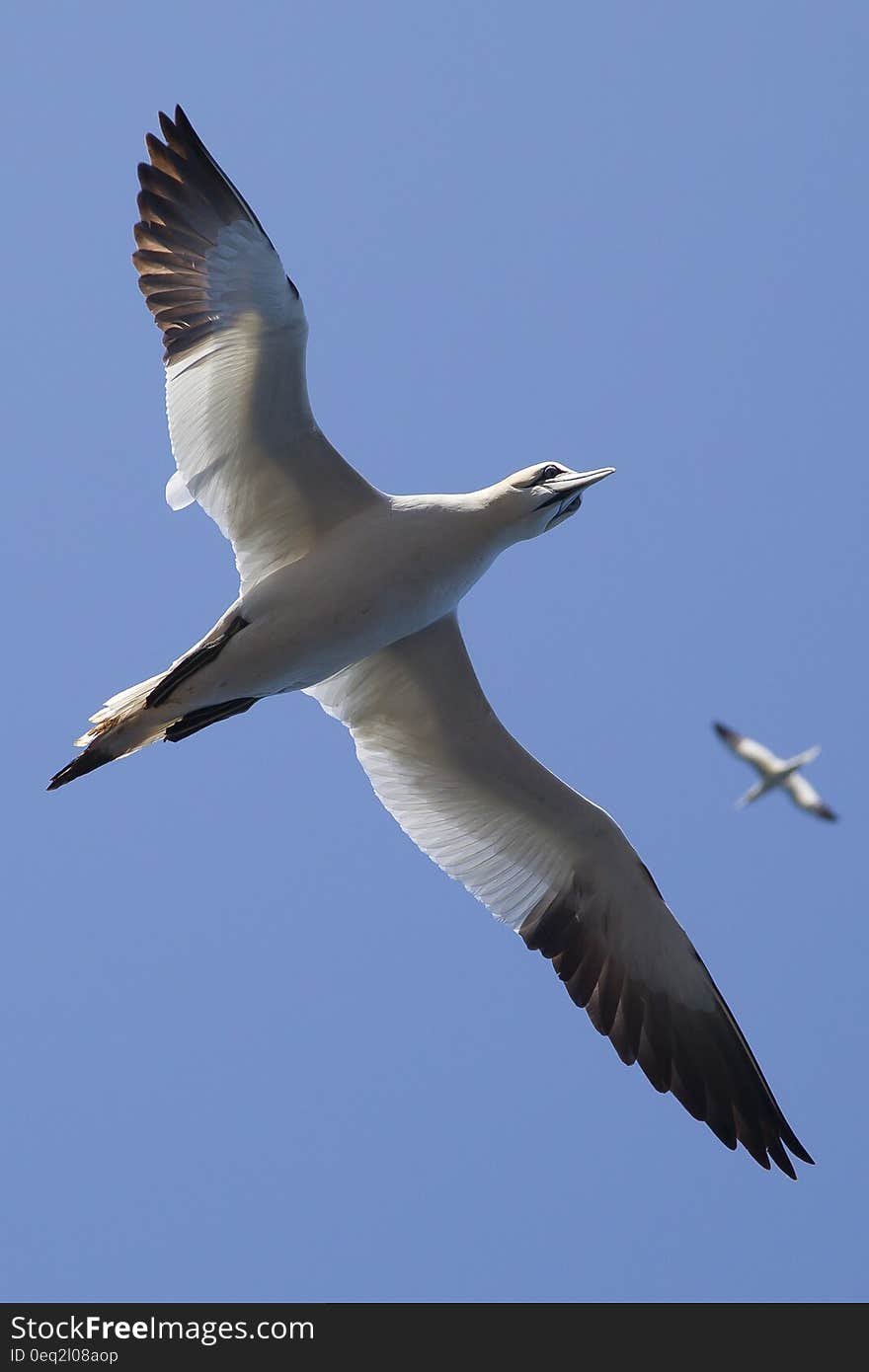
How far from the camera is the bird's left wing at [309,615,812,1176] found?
38.1 ft

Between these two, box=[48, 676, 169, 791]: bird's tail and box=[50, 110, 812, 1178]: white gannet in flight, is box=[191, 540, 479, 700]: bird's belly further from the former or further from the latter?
box=[48, 676, 169, 791]: bird's tail

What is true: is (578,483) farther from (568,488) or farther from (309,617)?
(309,617)

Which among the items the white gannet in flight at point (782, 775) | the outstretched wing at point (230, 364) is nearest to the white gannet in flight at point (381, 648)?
the outstretched wing at point (230, 364)

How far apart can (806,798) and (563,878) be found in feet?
Answer: 33.9

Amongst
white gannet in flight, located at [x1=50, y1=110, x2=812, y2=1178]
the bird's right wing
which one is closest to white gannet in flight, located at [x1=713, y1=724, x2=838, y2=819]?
the bird's right wing

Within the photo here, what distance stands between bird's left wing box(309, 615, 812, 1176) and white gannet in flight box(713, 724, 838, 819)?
10006 mm

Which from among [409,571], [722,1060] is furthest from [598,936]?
[409,571]

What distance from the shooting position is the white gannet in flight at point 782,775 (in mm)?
21438

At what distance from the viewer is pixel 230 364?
35.5 ft

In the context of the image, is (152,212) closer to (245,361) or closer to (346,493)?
(245,361)

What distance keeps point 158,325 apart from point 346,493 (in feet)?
4.89

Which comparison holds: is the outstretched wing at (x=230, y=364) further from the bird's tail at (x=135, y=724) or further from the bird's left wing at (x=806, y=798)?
the bird's left wing at (x=806, y=798)

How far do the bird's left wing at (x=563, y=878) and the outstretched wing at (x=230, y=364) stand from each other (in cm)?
115

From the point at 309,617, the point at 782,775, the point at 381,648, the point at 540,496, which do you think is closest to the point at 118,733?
the point at 309,617
